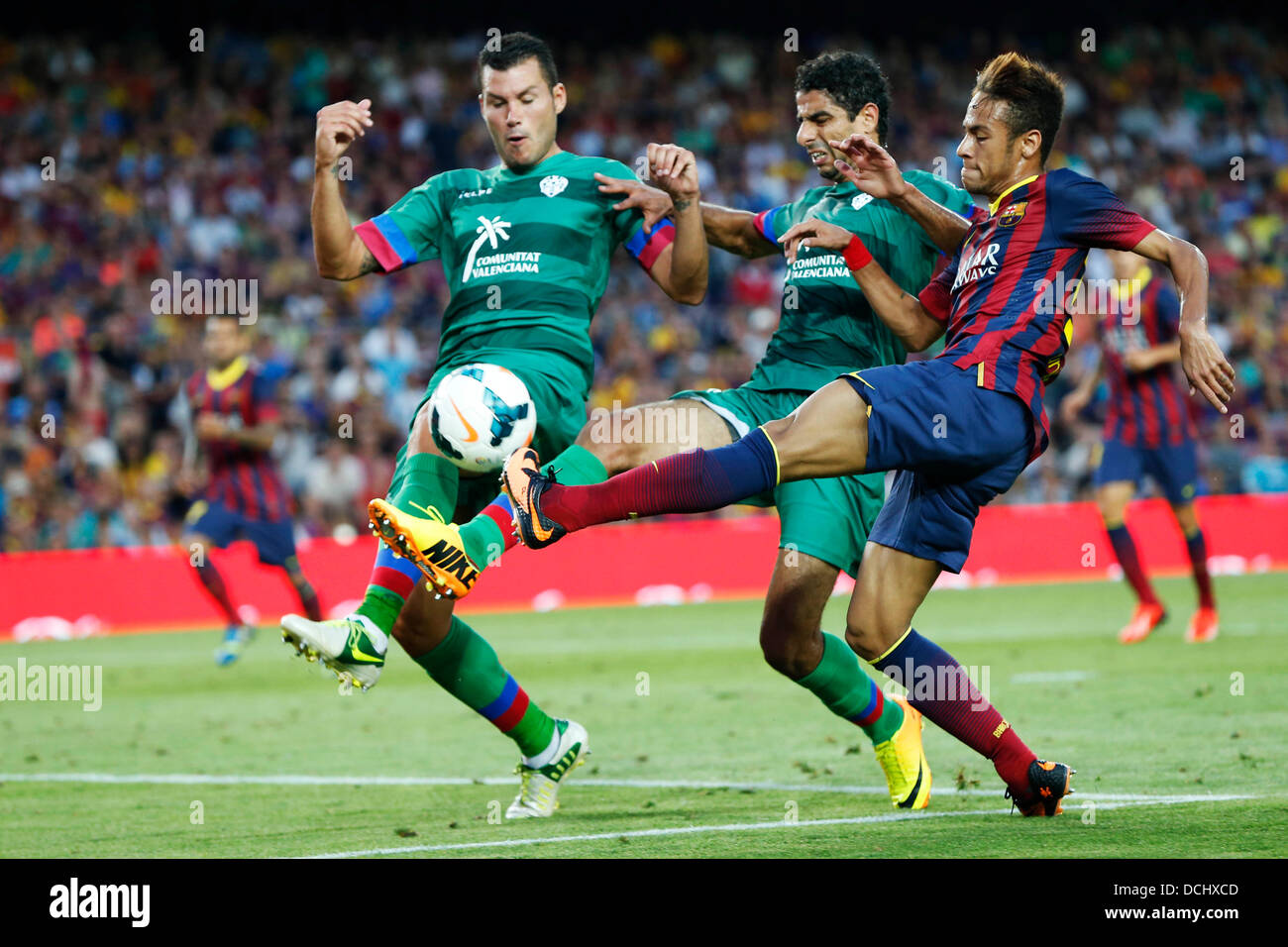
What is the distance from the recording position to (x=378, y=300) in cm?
1938

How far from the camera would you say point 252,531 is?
12.3m

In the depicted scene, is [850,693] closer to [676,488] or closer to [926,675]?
[926,675]

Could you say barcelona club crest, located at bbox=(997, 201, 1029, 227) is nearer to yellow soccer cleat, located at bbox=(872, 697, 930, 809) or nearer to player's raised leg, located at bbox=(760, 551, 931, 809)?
player's raised leg, located at bbox=(760, 551, 931, 809)

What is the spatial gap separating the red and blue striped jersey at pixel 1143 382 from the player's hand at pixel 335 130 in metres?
7.12

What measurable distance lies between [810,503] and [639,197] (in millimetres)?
1234

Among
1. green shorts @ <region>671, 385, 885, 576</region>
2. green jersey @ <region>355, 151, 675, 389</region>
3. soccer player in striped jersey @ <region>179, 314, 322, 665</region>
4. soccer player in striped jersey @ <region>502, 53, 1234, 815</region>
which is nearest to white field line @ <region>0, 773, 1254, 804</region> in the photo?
soccer player in striped jersey @ <region>502, 53, 1234, 815</region>

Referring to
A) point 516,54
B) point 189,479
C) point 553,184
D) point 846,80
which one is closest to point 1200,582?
point 846,80

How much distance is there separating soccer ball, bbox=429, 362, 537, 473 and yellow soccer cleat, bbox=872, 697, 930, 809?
5.51ft

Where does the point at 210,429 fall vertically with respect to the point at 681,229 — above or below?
below

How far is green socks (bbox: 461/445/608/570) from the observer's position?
15.7 feet

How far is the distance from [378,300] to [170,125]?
4.01m

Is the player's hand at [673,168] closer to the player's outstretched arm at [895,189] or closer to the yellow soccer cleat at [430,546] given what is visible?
the player's outstretched arm at [895,189]
